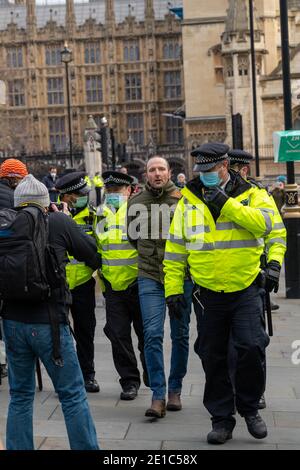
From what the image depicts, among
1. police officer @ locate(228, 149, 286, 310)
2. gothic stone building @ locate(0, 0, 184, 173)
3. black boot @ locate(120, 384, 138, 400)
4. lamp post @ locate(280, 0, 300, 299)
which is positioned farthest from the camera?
gothic stone building @ locate(0, 0, 184, 173)

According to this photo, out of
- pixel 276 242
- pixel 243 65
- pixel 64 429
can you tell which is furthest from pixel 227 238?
pixel 243 65

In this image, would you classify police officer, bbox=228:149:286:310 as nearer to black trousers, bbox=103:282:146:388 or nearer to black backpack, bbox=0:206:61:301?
black trousers, bbox=103:282:146:388

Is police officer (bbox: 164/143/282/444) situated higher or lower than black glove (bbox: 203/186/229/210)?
lower

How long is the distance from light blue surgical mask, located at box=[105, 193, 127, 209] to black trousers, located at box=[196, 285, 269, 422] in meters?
1.74

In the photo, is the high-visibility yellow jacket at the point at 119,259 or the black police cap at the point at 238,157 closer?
the high-visibility yellow jacket at the point at 119,259

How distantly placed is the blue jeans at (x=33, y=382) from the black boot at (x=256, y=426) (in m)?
1.29

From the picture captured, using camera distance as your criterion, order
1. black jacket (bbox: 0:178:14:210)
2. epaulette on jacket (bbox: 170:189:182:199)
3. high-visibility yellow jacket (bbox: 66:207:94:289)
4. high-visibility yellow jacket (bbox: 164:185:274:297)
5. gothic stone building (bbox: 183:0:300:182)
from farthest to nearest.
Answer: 1. gothic stone building (bbox: 183:0:300:182)
2. high-visibility yellow jacket (bbox: 66:207:94:289)
3. black jacket (bbox: 0:178:14:210)
4. epaulette on jacket (bbox: 170:189:182:199)
5. high-visibility yellow jacket (bbox: 164:185:274:297)

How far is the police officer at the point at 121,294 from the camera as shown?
7.79 m

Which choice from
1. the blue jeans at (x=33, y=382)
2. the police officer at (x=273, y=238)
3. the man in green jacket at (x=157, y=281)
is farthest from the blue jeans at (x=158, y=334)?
the blue jeans at (x=33, y=382)

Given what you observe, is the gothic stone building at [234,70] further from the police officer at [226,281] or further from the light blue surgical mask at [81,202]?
the police officer at [226,281]

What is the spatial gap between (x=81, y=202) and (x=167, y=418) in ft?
7.08

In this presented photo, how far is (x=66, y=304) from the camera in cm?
570

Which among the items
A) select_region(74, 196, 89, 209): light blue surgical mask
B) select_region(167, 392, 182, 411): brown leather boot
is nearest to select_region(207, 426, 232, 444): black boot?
select_region(167, 392, 182, 411): brown leather boot

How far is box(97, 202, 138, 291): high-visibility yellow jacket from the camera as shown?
779 centimetres
